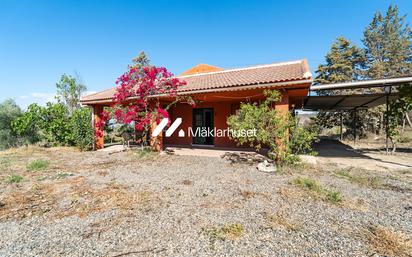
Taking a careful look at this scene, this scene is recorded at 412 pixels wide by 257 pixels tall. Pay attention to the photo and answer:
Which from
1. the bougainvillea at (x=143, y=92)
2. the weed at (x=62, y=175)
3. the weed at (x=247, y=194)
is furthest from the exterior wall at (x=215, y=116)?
the weed at (x=62, y=175)

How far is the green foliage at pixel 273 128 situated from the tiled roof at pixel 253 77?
1.28 meters

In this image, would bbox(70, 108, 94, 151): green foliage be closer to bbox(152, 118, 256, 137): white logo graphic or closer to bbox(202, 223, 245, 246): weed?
bbox(152, 118, 256, 137): white logo graphic

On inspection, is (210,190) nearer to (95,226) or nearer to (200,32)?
(95,226)

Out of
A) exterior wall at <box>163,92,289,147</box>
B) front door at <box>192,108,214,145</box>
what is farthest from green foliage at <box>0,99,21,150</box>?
front door at <box>192,108,214,145</box>

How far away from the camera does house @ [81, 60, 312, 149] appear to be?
8.35 meters

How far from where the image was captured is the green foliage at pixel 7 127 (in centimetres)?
1306

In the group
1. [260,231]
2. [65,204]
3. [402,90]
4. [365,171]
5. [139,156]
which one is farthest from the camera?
[139,156]

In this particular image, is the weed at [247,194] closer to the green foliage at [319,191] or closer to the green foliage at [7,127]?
the green foliage at [319,191]

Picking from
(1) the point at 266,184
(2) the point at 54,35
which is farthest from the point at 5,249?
(2) the point at 54,35

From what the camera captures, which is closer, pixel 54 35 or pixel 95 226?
pixel 95 226

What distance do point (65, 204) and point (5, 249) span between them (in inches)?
56.7

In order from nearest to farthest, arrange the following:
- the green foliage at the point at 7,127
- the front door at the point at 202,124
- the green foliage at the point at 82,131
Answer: the green foliage at the point at 82,131
the front door at the point at 202,124
the green foliage at the point at 7,127

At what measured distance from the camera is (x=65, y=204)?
3.96 meters

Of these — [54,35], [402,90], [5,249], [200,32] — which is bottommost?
[5,249]
